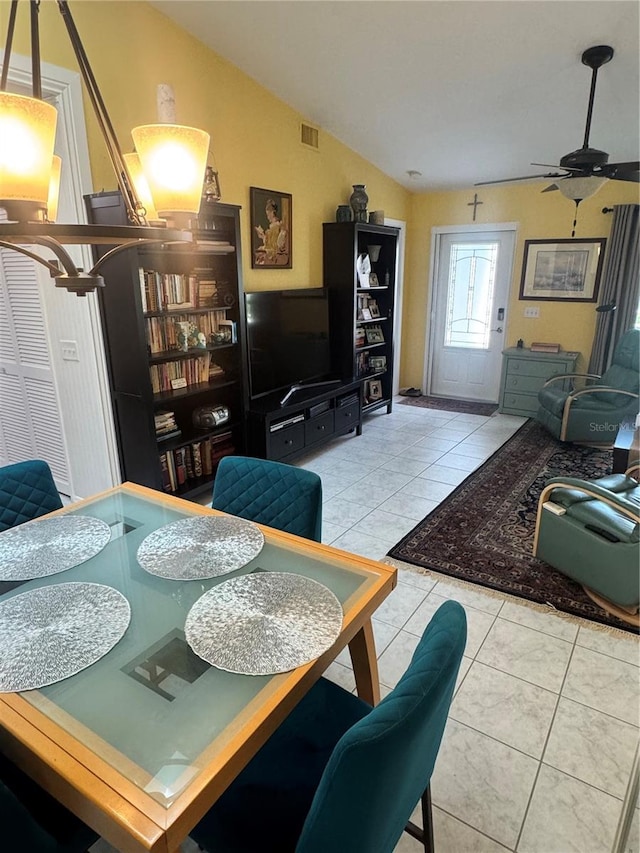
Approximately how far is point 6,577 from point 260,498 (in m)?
0.84

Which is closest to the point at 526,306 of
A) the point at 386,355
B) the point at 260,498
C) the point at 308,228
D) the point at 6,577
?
the point at 386,355

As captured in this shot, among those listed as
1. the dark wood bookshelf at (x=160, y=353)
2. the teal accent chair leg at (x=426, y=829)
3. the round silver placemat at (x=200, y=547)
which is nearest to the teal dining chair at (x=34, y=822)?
the round silver placemat at (x=200, y=547)

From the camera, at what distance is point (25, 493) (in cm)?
189

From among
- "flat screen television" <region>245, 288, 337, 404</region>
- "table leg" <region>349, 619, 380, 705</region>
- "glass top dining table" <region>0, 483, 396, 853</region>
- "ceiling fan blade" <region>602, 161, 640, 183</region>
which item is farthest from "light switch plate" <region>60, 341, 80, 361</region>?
"ceiling fan blade" <region>602, 161, 640, 183</region>

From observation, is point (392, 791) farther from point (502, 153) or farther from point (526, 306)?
point (526, 306)

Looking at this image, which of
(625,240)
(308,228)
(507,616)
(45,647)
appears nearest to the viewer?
(45,647)

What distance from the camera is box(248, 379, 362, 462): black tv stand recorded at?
3672 mm

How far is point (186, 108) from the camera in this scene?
3168 mm

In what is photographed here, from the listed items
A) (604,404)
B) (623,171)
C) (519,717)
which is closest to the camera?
(519,717)

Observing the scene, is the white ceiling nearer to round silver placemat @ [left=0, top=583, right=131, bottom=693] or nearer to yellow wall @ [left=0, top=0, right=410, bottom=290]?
yellow wall @ [left=0, top=0, right=410, bottom=290]

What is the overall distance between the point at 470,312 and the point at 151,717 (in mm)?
5736

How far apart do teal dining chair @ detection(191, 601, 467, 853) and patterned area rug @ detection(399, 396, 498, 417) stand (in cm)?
474

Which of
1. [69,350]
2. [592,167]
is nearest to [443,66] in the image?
[592,167]

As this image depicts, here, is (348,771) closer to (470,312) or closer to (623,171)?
(623,171)
